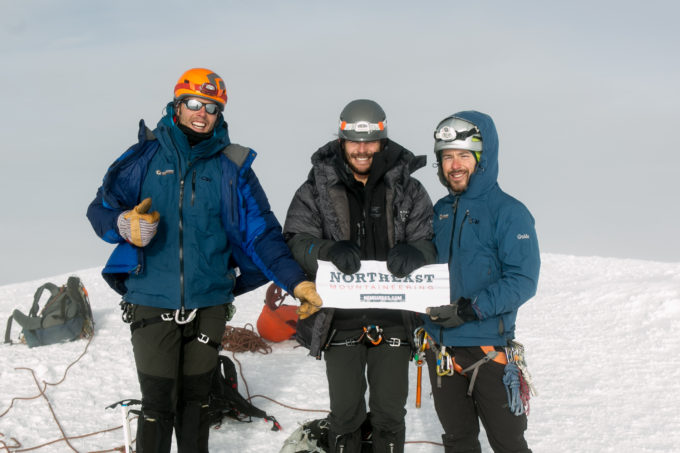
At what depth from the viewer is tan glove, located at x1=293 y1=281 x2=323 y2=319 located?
4.02 metres

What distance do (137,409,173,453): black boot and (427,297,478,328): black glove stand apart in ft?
6.71

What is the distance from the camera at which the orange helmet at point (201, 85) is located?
425cm

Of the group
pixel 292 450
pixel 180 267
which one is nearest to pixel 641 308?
pixel 292 450

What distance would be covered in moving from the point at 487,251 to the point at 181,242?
2.10m

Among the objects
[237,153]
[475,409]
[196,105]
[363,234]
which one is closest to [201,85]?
[196,105]

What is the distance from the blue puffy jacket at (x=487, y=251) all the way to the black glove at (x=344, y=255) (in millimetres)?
621

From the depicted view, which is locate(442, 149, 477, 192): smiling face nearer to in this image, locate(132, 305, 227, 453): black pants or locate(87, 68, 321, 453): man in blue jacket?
locate(87, 68, 321, 453): man in blue jacket

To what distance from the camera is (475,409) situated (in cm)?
412

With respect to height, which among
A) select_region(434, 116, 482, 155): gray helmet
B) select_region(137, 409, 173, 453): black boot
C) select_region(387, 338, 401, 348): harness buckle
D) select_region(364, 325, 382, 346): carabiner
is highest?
select_region(434, 116, 482, 155): gray helmet

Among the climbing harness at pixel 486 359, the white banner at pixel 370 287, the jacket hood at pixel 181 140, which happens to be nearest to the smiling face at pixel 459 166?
the white banner at pixel 370 287

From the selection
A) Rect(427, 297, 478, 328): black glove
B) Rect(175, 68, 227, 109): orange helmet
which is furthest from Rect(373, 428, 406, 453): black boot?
Rect(175, 68, 227, 109): orange helmet

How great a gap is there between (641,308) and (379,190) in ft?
26.7

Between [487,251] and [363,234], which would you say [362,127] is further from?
[487,251]

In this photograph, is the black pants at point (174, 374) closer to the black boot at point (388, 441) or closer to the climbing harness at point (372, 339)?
the climbing harness at point (372, 339)
